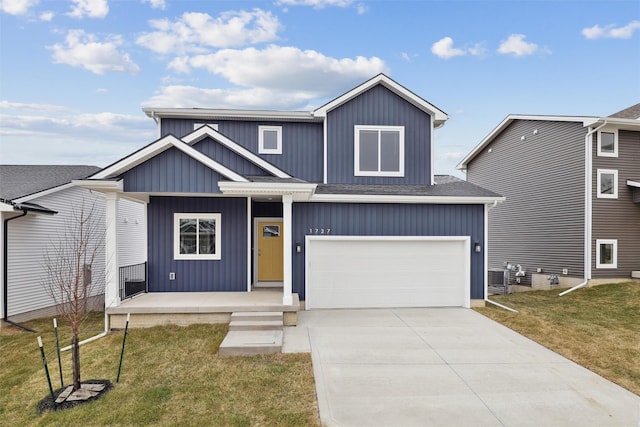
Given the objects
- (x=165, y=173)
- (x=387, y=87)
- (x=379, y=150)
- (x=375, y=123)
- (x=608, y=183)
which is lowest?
(x=165, y=173)

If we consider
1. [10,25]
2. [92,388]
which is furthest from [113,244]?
[10,25]

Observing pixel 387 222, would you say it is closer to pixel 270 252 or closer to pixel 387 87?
pixel 270 252

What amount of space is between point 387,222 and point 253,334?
15.7ft

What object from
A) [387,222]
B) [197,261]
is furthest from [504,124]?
[197,261]

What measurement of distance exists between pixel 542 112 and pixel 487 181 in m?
4.62

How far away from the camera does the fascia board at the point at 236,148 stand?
942cm

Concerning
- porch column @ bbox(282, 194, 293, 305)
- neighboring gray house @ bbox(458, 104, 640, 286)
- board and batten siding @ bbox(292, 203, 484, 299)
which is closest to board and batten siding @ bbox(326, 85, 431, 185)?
board and batten siding @ bbox(292, 203, 484, 299)

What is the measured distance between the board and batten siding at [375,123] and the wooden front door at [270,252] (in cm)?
237

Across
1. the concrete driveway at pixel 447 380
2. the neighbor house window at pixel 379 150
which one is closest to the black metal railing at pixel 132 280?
the concrete driveway at pixel 447 380

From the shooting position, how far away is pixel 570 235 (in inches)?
569

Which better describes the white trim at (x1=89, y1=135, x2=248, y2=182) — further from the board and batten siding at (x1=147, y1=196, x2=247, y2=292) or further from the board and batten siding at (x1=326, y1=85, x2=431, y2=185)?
the board and batten siding at (x1=326, y1=85, x2=431, y2=185)

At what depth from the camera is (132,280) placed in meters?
9.61

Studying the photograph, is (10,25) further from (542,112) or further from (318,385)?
(542,112)

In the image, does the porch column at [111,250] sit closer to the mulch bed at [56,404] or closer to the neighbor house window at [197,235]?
the neighbor house window at [197,235]
